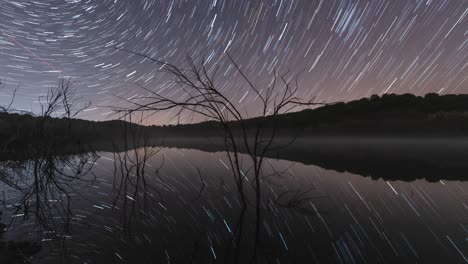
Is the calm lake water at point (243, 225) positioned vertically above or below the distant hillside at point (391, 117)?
below

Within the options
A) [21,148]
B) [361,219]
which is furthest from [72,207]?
[21,148]

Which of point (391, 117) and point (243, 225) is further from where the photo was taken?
point (391, 117)

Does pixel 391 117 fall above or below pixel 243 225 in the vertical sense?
above

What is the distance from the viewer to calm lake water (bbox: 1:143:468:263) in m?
4.06

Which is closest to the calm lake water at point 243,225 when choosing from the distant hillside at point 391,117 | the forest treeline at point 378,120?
the forest treeline at point 378,120

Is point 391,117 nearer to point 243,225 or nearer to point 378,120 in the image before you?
point 378,120

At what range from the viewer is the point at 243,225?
216 inches

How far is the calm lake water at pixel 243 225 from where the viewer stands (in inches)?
160

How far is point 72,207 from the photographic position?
6.76 m

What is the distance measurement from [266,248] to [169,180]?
27.3 ft

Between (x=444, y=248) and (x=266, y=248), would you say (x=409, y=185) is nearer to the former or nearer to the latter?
(x=444, y=248)

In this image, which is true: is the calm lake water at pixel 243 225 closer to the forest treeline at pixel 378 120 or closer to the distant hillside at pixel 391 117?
the forest treeline at pixel 378 120

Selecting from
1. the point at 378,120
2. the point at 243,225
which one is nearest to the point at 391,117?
the point at 378,120

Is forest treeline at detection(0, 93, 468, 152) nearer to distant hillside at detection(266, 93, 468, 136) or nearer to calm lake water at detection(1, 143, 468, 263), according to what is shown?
distant hillside at detection(266, 93, 468, 136)
